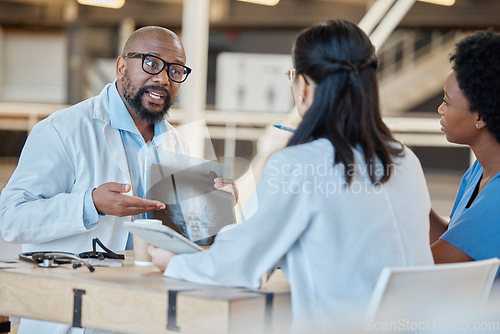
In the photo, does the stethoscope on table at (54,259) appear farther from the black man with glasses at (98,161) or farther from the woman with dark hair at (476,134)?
the woman with dark hair at (476,134)

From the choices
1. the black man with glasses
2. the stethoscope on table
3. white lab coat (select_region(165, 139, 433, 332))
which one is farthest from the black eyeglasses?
white lab coat (select_region(165, 139, 433, 332))

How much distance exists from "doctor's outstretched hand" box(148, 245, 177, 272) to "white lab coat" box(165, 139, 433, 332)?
7.1 inches

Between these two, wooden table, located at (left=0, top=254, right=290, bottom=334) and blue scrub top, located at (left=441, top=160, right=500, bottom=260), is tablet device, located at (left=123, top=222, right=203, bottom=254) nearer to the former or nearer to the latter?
wooden table, located at (left=0, top=254, right=290, bottom=334)

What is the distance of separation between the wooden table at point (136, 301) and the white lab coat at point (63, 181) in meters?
0.37

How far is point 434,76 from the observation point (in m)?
12.3

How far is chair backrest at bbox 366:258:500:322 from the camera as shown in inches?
49.9

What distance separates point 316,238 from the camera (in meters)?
1.35

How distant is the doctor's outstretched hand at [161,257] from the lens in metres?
1.56

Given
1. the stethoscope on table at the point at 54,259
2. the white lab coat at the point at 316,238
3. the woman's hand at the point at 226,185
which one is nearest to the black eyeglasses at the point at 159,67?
the woman's hand at the point at 226,185

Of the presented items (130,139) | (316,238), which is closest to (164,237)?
(316,238)

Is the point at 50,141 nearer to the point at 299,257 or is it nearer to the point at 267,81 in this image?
the point at 299,257

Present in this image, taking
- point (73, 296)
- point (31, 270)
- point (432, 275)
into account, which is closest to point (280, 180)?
point (432, 275)

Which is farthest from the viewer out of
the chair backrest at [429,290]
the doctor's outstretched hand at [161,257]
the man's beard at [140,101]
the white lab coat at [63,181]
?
the man's beard at [140,101]

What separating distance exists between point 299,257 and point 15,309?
26.7 inches
